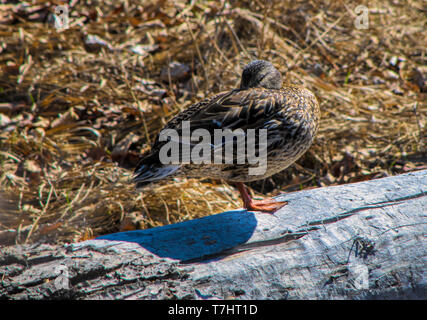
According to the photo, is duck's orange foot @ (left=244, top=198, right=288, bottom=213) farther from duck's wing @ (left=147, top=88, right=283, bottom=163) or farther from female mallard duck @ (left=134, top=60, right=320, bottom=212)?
duck's wing @ (left=147, top=88, right=283, bottom=163)

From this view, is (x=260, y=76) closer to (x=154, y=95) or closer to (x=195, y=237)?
(x=195, y=237)

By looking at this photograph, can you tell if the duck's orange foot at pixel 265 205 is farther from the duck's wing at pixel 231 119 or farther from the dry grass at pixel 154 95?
the dry grass at pixel 154 95

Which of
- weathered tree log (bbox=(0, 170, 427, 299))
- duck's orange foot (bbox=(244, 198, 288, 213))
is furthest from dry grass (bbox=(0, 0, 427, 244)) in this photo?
weathered tree log (bbox=(0, 170, 427, 299))

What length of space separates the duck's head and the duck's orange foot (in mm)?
824

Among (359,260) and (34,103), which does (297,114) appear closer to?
(359,260)

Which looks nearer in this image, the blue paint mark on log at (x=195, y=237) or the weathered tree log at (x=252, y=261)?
the weathered tree log at (x=252, y=261)

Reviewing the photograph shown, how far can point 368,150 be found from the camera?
465 cm

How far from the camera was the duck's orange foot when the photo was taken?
2738 mm

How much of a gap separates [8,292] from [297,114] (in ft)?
6.44

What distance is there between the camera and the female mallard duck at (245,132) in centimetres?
275

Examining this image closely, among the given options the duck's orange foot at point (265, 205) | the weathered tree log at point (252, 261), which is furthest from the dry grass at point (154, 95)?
the weathered tree log at point (252, 261)

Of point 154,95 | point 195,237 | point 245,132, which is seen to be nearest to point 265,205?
point 245,132

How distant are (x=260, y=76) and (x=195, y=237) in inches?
51.1

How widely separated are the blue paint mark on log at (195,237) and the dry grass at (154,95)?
4.18 feet
